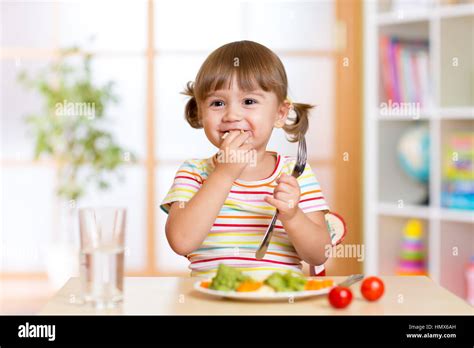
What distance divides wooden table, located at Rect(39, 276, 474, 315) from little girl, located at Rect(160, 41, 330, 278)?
24cm

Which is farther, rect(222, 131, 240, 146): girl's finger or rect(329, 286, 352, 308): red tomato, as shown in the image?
rect(222, 131, 240, 146): girl's finger

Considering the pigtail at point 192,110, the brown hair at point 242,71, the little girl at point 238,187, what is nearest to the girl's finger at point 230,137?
the little girl at point 238,187

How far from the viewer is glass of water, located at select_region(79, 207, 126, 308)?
3.67ft

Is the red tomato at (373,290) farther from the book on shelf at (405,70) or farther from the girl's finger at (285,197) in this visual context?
the book on shelf at (405,70)

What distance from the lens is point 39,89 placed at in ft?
13.3

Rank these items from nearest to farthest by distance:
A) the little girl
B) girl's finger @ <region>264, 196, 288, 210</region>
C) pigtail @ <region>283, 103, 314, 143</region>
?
girl's finger @ <region>264, 196, 288, 210</region> < the little girl < pigtail @ <region>283, 103, 314, 143</region>

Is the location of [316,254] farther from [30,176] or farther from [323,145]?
[30,176]

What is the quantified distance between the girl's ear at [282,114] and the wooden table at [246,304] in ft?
1.87

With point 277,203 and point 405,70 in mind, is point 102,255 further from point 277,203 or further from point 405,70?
point 405,70

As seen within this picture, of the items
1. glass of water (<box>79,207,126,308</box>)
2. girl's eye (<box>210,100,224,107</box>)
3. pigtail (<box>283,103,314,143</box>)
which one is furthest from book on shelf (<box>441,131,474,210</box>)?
glass of water (<box>79,207,126,308</box>)

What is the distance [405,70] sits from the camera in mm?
3465

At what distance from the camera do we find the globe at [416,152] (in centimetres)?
345

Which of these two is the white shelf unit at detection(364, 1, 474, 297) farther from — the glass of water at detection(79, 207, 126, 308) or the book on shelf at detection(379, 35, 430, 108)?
the glass of water at detection(79, 207, 126, 308)

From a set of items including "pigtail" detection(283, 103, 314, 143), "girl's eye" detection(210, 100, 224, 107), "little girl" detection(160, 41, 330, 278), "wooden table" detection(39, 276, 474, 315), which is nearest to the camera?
"wooden table" detection(39, 276, 474, 315)
